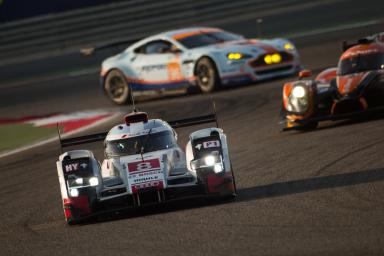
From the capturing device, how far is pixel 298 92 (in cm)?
1519

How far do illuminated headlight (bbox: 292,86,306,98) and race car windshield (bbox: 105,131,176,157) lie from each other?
405 centimetres

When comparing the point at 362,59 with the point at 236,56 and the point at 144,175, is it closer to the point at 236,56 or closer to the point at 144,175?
the point at 144,175

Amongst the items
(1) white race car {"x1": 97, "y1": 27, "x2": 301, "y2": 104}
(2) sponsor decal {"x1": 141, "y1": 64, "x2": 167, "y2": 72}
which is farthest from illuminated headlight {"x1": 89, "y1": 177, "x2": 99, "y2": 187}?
(2) sponsor decal {"x1": 141, "y1": 64, "x2": 167, "y2": 72}

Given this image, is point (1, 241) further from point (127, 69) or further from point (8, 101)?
point (8, 101)

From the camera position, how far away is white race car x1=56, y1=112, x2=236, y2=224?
10.6 meters

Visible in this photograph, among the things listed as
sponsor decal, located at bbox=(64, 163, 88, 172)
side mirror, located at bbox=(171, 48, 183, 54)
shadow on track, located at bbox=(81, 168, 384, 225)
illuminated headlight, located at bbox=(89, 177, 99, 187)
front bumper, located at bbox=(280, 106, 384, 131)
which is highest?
side mirror, located at bbox=(171, 48, 183, 54)

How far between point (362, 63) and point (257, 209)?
5.82m

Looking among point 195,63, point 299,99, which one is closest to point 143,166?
point 299,99

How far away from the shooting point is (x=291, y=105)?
1527 centimetres

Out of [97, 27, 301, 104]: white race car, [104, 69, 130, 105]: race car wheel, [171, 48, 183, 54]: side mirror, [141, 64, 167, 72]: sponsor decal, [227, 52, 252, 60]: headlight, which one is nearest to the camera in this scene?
[227, 52, 252, 60]: headlight

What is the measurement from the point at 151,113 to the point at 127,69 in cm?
296

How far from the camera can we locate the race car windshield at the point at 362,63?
49.7ft

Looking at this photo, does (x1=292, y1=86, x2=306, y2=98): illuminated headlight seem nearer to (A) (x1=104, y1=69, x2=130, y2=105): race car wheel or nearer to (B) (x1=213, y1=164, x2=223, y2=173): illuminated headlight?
(B) (x1=213, y1=164, x2=223, y2=173): illuminated headlight

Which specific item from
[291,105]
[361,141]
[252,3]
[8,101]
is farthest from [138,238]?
[252,3]
